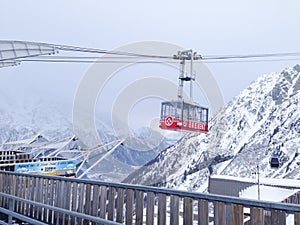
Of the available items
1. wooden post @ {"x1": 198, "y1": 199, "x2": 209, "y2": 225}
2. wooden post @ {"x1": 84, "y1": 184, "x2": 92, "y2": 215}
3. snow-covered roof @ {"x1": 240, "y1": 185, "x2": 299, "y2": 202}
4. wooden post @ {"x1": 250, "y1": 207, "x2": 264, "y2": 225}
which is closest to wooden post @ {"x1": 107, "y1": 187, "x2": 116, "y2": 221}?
wooden post @ {"x1": 84, "y1": 184, "x2": 92, "y2": 215}

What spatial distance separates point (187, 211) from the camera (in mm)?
3951

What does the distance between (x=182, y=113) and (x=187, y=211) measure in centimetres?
1571

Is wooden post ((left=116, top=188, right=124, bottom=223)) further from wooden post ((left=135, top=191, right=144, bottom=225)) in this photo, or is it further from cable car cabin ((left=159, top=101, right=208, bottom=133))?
cable car cabin ((left=159, top=101, right=208, bottom=133))

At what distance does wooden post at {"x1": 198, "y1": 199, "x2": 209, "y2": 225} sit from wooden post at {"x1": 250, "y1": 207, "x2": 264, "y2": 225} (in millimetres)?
590

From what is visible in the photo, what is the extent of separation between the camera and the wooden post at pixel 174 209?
13.2ft

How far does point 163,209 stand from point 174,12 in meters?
28.6

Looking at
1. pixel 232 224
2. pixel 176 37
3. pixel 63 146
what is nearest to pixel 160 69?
pixel 176 37

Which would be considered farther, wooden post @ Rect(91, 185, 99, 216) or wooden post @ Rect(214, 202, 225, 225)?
wooden post @ Rect(91, 185, 99, 216)

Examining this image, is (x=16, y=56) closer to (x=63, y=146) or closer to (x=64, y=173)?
(x=64, y=173)

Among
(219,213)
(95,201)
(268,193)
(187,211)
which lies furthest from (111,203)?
(268,193)

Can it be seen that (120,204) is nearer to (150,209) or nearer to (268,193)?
(150,209)

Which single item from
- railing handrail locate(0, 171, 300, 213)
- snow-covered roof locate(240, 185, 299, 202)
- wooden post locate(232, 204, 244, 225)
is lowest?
snow-covered roof locate(240, 185, 299, 202)

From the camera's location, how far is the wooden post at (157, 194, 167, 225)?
4.19 metres

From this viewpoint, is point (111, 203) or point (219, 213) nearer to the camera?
point (219, 213)
